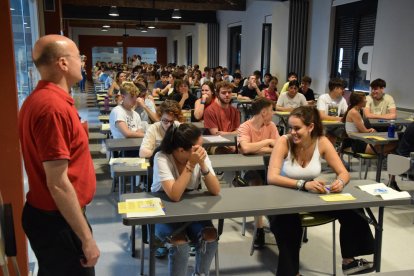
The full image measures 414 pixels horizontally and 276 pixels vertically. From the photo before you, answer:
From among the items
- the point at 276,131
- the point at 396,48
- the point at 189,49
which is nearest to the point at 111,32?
the point at 189,49

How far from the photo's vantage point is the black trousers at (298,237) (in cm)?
264

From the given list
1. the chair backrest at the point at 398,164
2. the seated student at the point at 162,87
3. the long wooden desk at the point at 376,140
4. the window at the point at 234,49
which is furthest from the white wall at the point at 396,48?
the window at the point at 234,49

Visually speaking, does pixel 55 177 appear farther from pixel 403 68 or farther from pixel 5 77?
pixel 403 68

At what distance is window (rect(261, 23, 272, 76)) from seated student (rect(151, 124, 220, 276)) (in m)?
9.11

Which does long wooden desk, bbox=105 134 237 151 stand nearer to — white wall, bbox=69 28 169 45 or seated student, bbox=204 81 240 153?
seated student, bbox=204 81 240 153

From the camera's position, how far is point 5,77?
2.34m

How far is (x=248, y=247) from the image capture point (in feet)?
11.2

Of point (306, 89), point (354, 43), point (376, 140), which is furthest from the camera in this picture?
point (354, 43)

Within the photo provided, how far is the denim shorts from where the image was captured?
242cm

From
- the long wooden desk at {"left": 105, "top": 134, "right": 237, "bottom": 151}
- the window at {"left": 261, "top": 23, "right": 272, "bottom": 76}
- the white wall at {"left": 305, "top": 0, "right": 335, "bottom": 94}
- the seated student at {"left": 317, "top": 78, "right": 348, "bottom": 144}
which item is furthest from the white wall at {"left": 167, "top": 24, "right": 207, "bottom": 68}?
the long wooden desk at {"left": 105, "top": 134, "right": 237, "bottom": 151}

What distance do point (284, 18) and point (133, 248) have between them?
7789 mm

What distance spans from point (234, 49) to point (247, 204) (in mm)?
12239

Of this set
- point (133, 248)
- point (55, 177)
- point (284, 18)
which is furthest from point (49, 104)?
point (284, 18)

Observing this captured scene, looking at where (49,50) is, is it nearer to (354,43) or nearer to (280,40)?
(354,43)
